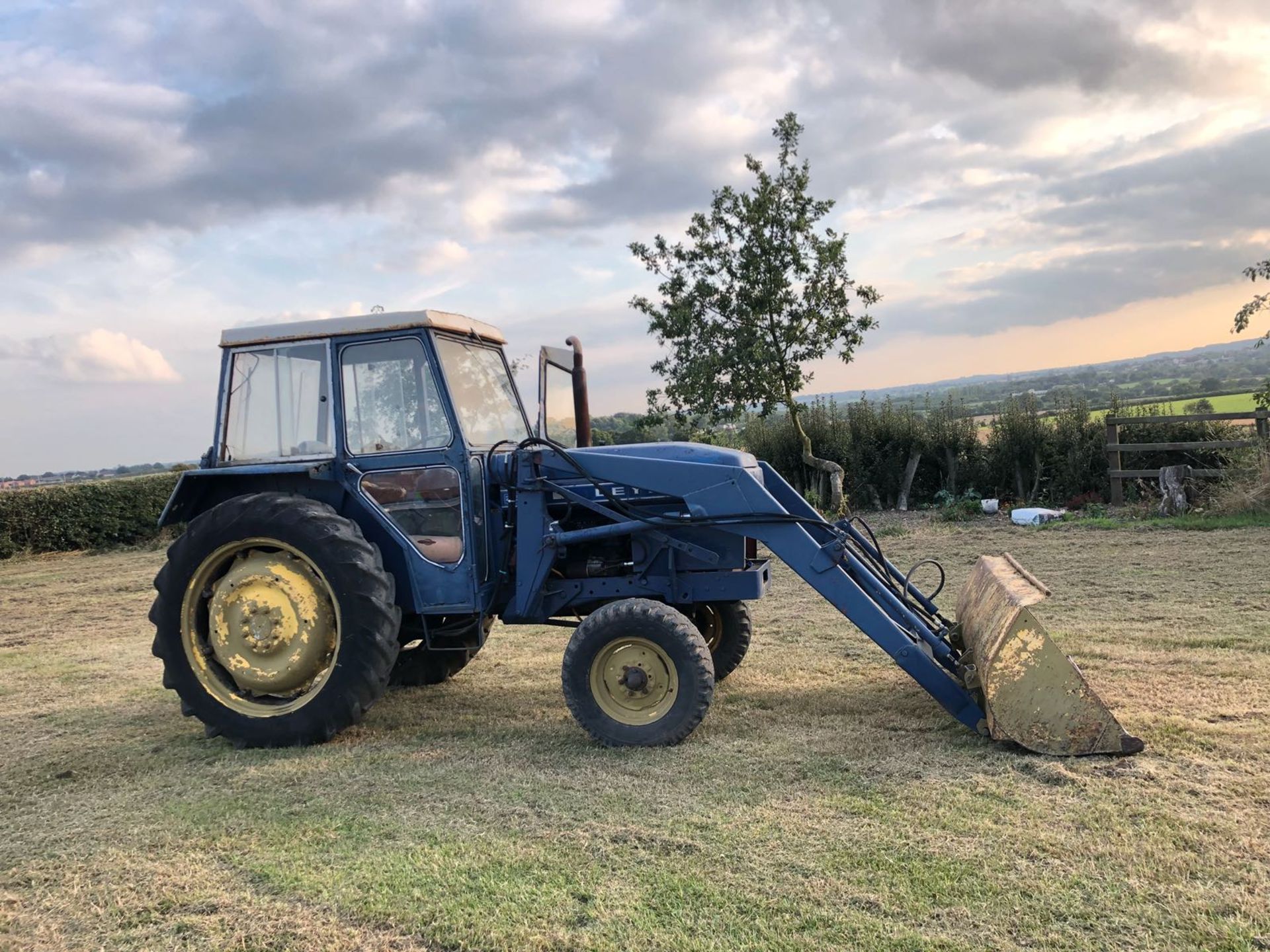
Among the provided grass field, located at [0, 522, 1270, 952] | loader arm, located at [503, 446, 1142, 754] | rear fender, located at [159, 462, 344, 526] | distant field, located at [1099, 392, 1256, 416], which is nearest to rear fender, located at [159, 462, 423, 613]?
rear fender, located at [159, 462, 344, 526]

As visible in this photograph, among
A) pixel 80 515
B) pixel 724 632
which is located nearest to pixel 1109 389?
pixel 724 632

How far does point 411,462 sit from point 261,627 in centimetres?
116

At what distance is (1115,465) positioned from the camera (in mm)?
13719

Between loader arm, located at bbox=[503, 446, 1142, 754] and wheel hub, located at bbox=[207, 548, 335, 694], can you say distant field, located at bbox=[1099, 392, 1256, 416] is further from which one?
wheel hub, located at bbox=[207, 548, 335, 694]

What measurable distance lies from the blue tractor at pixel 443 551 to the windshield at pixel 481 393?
2 cm

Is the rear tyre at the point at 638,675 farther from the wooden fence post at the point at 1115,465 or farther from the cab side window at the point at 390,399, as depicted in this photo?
the wooden fence post at the point at 1115,465

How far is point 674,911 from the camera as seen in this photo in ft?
9.63

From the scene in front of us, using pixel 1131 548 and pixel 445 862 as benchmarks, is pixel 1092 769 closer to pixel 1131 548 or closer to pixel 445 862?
pixel 445 862

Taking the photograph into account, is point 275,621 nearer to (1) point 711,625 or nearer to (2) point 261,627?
(2) point 261,627

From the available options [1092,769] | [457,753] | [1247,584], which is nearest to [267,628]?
[457,753]

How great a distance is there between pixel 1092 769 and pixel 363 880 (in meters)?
2.92

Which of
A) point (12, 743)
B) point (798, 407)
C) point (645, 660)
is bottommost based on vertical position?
point (12, 743)

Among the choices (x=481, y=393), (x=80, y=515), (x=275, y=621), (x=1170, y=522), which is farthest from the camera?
(x=80, y=515)

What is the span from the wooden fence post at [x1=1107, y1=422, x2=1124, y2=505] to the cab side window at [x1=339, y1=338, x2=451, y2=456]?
1172cm
